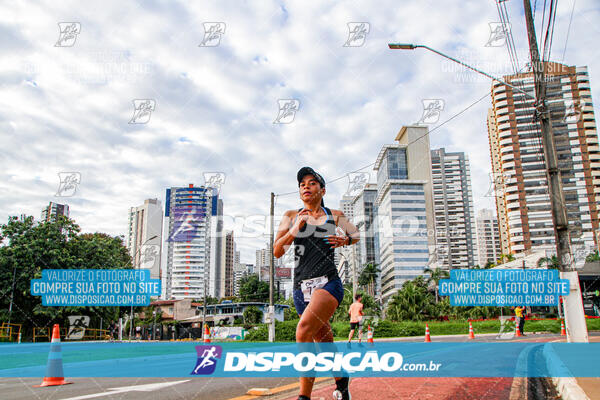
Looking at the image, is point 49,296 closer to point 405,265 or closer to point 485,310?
point 485,310

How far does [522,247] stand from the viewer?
104562mm

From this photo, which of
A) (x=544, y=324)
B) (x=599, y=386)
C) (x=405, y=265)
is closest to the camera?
(x=599, y=386)

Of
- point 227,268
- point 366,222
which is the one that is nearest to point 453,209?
point 366,222

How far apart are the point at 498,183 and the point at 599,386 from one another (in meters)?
121

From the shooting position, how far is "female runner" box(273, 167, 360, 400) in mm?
2852

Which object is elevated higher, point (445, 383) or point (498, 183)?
point (498, 183)

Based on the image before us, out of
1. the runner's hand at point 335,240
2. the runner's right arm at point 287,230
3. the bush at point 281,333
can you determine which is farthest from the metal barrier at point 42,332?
the runner's hand at point 335,240

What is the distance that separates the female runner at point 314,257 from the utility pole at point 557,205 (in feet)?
18.0

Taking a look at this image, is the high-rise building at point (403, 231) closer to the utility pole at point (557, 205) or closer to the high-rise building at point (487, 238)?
the high-rise building at point (487, 238)

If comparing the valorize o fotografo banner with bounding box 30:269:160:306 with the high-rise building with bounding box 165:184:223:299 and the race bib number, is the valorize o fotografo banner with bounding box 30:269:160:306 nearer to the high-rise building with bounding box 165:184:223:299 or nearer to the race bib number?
the race bib number

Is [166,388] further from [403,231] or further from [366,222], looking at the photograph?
[366,222]

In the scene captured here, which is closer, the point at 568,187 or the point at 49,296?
the point at 49,296

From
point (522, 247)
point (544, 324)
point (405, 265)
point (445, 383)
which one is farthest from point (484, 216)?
point (445, 383)

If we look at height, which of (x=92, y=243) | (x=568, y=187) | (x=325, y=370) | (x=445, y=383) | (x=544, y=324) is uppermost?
(x=568, y=187)
